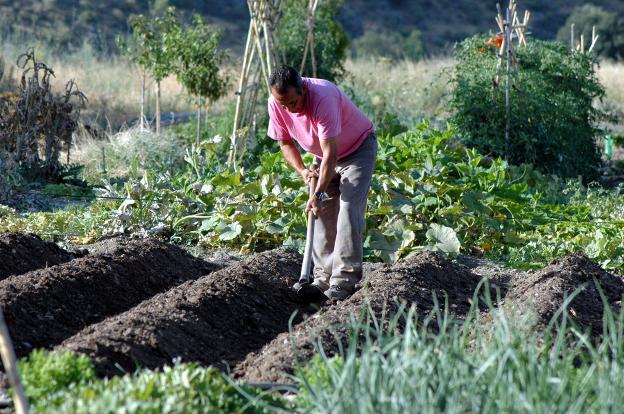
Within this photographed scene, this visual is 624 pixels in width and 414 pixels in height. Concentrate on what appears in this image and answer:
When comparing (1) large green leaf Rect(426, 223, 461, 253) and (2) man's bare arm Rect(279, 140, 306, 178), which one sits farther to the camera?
(1) large green leaf Rect(426, 223, 461, 253)

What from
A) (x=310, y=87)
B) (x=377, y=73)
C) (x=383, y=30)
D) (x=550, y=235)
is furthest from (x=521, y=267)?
(x=383, y=30)

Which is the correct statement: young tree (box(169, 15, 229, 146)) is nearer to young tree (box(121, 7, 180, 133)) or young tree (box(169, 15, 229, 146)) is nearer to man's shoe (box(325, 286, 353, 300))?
young tree (box(121, 7, 180, 133))

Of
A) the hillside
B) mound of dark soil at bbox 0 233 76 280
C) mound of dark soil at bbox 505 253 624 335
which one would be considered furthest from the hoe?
the hillside

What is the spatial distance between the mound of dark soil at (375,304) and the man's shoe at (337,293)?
0.17 metres

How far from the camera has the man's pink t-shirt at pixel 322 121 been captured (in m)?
5.95

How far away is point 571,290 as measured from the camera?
6.03m

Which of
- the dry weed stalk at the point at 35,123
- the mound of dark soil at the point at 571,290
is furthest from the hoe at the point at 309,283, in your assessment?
the dry weed stalk at the point at 35,123

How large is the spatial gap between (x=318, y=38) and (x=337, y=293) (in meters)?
9.58

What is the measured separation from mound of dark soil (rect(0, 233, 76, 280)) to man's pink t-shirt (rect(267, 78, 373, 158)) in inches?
76.8

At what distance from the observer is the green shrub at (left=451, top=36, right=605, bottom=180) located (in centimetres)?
1187

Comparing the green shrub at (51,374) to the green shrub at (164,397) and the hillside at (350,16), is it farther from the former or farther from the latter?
the hillside at (350,16)

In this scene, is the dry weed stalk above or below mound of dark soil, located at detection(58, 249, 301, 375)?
below

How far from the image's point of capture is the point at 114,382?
3543 millimetres

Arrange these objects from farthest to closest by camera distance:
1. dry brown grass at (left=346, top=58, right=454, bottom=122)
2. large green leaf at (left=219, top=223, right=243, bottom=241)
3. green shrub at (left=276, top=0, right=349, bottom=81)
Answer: dry brown grass at (left=346, top=58, right=454, bottom=122) → green shrub at (left=276, top=0, right=349, bottom=81) → large green leaf at (left=219, top=223, right=243, bottom=241)
